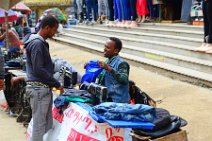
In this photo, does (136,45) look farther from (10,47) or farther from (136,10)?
(10,47)

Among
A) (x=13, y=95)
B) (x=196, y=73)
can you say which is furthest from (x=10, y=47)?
(x=196, y=73)

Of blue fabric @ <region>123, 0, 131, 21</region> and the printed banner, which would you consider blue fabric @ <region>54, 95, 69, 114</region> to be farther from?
blue fabric @ <region>123, 0, 131, 21</region>

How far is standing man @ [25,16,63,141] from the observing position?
446cm

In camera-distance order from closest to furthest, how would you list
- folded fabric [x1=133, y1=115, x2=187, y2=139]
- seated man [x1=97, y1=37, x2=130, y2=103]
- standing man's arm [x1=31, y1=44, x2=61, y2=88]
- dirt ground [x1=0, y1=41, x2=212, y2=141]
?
1. folded fabric [x1=133, y1=115, x2=187, y2=139]
2. standing man's arm [x1=31, y1=44, x2=61, y2=88]
3. seated man [x1=97, y1=37, x2=130, y2=103]
4. dirt ground [x1=0, y1=41, x2=212, y2=141]

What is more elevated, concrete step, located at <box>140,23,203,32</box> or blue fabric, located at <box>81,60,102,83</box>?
concrete step, located at <box>140,23,203,32</box>

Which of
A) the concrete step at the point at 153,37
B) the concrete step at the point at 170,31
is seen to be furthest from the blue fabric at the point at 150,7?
the concrete step at the point at 153,37

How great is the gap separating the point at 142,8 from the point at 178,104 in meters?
5.70

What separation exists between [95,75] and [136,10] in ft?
24.2

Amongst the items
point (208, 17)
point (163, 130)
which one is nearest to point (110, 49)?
Result: point (163, 130)

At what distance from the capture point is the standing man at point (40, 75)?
4457 mm

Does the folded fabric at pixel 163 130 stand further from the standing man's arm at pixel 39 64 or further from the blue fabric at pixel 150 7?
the blue fabric at pixel 150 7

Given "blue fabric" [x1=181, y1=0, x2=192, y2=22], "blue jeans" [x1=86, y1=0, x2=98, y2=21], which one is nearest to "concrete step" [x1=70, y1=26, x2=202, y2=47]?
"blue fabric" [x1=181, y1=0, x2=192, y2=22]

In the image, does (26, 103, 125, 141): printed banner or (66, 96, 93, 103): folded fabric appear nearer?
(26, 103, 125, 141): printed banner

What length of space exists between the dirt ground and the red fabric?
10.3ft
